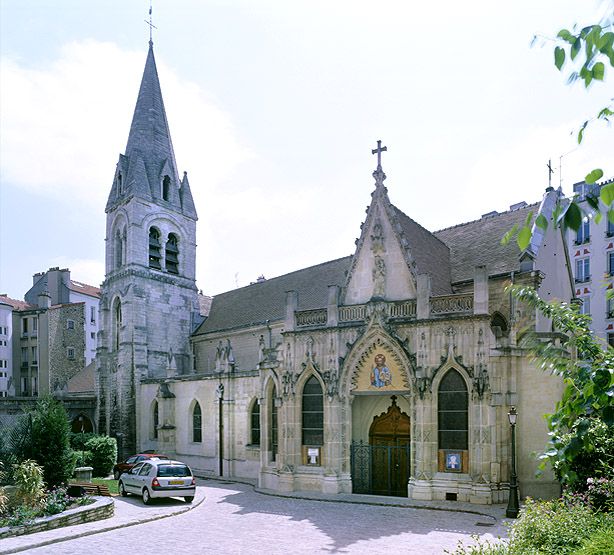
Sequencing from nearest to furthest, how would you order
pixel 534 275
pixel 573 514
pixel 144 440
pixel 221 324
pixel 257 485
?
1. pixel 573 514
2. pixel 534 275
3. pixel 257 485
4. pixel 144 440
5. pixel 221 324

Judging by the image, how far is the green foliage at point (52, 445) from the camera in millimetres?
21781

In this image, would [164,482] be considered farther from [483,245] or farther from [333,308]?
[483,245]

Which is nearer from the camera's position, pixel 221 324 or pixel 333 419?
pixel 333 419

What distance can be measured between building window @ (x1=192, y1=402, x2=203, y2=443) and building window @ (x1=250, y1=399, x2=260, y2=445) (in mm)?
4694

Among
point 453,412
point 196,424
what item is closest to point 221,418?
point 196,424

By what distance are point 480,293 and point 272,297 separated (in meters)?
18.8

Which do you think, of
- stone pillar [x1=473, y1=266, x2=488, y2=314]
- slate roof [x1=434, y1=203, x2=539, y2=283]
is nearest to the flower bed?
stone pillar [x1=473, y1=266, x2=488, y2=314]

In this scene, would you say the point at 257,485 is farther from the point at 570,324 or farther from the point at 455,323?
the point at 570,324

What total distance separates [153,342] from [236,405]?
10.8 m

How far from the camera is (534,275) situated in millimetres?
22188

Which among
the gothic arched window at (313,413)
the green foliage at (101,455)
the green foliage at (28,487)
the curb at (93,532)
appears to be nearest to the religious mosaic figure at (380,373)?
the gothic arched window at (313,413)

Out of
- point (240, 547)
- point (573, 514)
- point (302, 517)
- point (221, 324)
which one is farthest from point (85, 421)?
point (573, 514)

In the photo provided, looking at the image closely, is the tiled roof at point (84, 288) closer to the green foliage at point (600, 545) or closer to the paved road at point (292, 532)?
the paved road at point (292, 532)

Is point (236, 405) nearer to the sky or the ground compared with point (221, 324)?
nearer to the ground
